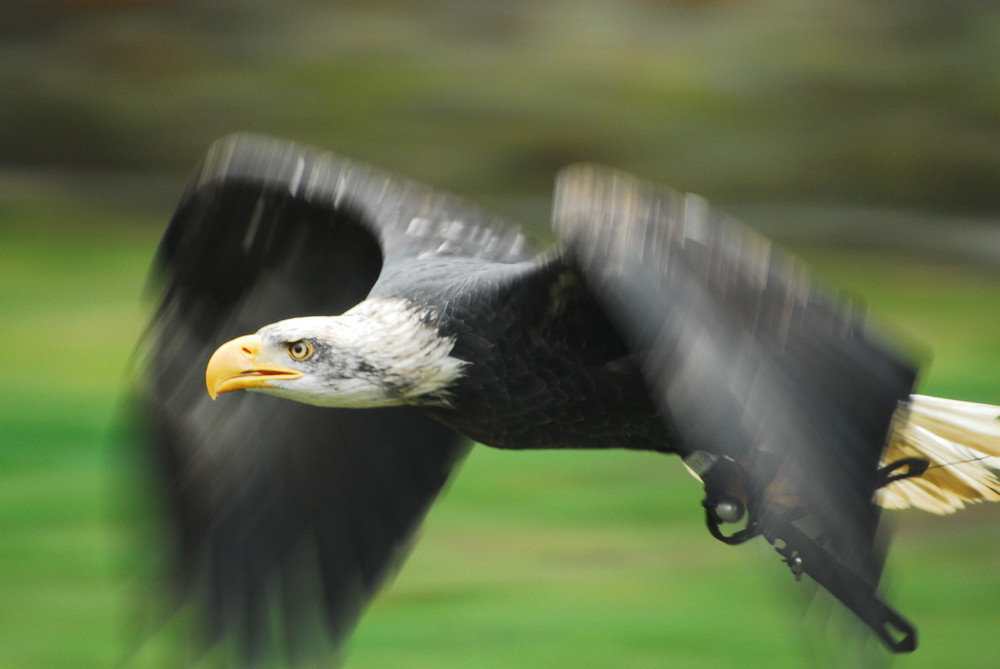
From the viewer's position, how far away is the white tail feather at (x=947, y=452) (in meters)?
4.07

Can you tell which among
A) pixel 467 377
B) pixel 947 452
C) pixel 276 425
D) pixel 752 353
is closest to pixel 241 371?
pixel 467 377

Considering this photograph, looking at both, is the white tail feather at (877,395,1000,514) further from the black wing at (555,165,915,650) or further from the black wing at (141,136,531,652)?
the black wing at (141,136,531,652)

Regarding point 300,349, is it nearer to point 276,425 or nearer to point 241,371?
point 241,371

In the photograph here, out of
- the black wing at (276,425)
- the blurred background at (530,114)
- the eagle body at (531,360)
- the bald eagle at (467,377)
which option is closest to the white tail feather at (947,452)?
the bald eagle at (467,377)

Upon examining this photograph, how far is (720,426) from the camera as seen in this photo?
295 cm

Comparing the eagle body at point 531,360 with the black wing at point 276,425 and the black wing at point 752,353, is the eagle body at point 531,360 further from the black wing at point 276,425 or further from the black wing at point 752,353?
the black wing at point 276,425

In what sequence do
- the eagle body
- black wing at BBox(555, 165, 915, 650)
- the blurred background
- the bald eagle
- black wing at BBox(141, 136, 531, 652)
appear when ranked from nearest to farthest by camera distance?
black wing at BBox(555, 165, 915, 650), the bald eagle, the eagle body, black wing at BBox(141, 136, 531, 652), the blurred background

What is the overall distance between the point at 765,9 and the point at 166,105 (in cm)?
402

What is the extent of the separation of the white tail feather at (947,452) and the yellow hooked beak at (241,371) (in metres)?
1.47

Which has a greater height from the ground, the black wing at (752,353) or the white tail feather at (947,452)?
the black wing at (752,353)

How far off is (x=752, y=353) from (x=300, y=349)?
1.16 meters

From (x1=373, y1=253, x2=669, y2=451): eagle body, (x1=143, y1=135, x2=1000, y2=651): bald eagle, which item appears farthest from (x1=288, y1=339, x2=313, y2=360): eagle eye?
(x1=373, y1=253, x2=669, y2=451): eagle body

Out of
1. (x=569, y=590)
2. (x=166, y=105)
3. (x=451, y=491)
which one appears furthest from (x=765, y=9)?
(x=569, y=590)

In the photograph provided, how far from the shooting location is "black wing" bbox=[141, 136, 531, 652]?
428cm
